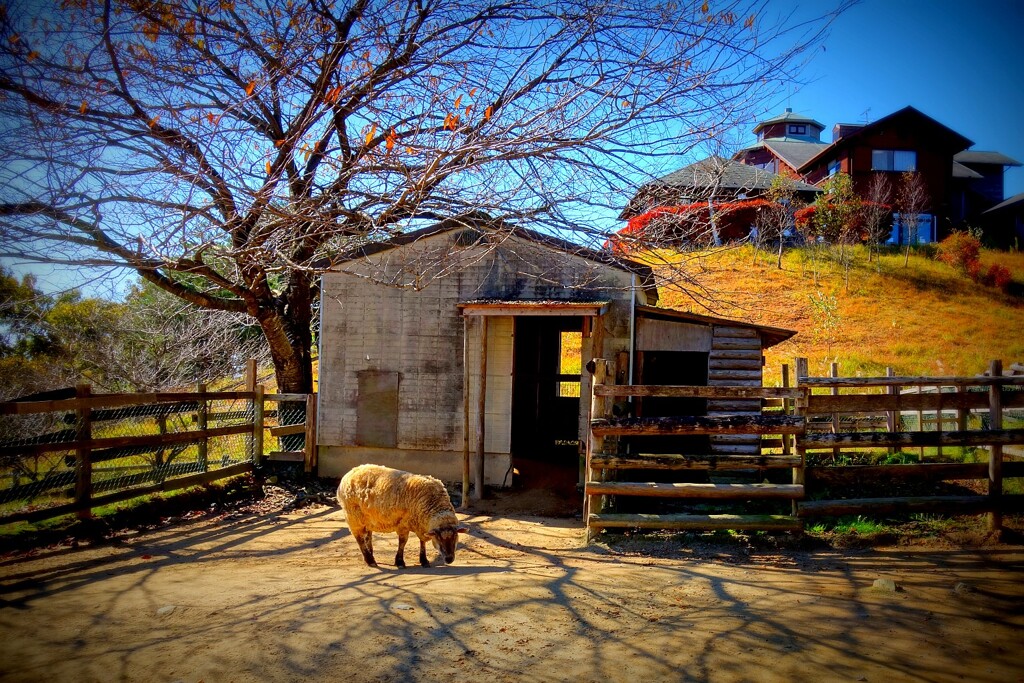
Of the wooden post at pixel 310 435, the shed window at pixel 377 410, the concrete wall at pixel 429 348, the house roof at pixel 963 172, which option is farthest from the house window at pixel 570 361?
the house roof at pixel 963 172

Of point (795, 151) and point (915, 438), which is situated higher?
point (795, 151)

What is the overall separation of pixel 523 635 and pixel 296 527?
16.7ft

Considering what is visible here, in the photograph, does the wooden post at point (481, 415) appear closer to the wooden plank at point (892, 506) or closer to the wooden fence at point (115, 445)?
the wooden fence at point (115, 445)

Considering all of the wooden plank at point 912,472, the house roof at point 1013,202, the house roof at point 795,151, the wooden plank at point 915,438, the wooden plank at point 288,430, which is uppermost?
the house roof at point 795,151

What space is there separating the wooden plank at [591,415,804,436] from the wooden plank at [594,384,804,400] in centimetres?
27

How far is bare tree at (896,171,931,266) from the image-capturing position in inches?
815

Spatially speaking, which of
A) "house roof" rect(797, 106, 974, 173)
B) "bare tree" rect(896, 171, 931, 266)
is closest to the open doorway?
"bare tree" rect(896, 171, 931, 266)

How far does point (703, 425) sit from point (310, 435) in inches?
298

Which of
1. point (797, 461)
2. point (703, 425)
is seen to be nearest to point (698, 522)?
point (703, 425)

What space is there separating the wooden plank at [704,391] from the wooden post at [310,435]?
6444mm

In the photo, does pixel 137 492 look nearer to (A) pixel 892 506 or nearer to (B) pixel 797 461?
(B) pixel 797 461

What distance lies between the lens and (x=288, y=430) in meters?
11.1

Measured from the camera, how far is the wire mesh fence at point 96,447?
669cm

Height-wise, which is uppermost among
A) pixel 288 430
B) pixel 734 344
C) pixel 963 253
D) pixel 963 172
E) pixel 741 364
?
pixel 963 172
